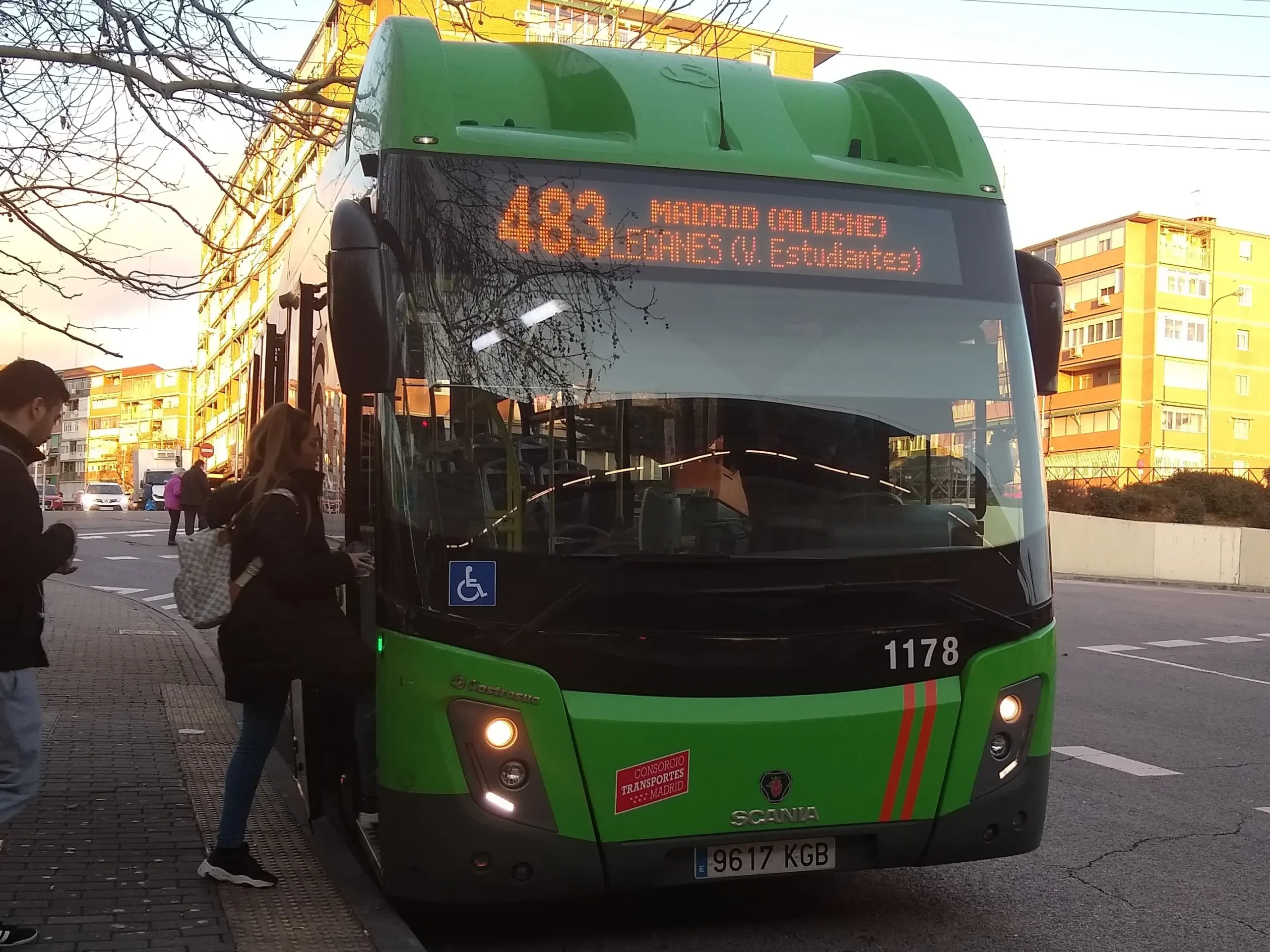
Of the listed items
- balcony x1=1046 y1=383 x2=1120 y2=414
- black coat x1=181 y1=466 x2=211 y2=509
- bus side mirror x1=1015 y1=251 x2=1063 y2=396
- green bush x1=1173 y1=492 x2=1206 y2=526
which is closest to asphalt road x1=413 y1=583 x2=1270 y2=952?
bus side mirror x1=1015 y1=251 x2=1063 y2=396

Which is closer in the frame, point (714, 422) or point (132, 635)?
point (714, 422)

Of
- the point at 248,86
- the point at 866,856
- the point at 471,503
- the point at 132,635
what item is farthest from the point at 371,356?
the point at 132,635

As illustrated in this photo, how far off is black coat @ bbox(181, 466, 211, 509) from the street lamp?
191ft

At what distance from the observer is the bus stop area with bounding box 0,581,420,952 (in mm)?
4617

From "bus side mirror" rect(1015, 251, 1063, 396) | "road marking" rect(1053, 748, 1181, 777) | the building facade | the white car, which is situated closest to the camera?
"bus side mirror" rect(1015, 251, 1063, 396)

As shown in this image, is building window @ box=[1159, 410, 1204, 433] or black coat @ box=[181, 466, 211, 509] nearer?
black coat @ box=[181, 466, 211, 509]

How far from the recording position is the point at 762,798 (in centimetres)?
459

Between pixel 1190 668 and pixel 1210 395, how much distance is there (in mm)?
63894

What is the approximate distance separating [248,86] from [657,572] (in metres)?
6.16

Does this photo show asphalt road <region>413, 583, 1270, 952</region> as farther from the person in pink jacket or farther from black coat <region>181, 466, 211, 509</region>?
the person in pink jacket

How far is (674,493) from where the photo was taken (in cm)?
461

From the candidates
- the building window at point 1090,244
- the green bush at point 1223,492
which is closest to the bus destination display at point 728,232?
the green bush at point 1223,492

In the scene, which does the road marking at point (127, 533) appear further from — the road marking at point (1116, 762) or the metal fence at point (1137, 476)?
the road marking at point (1116, 762)

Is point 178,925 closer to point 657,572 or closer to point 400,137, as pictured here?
point 657,572
